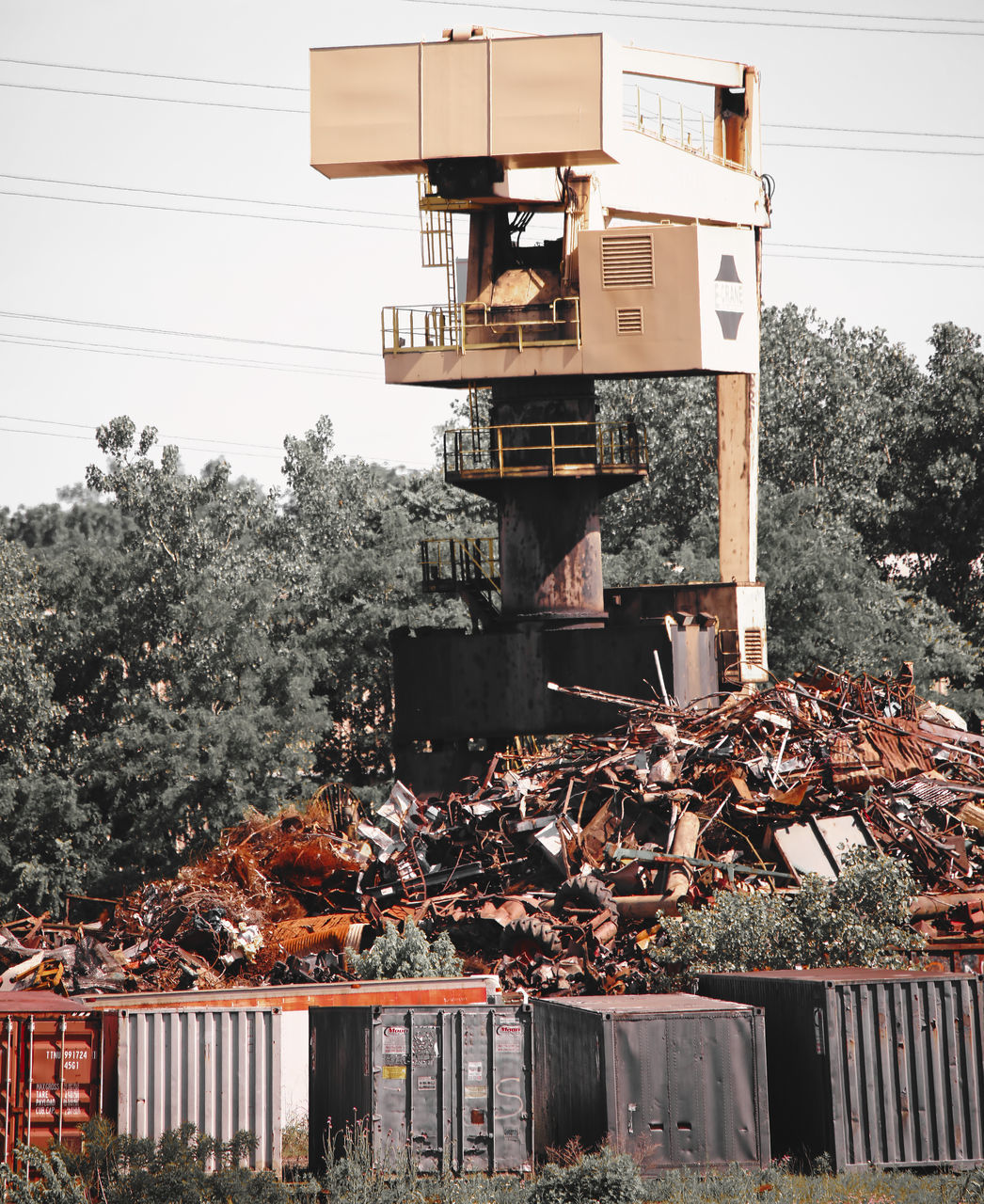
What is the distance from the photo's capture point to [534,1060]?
48.8 ft

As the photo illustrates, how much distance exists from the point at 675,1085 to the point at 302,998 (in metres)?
5.67

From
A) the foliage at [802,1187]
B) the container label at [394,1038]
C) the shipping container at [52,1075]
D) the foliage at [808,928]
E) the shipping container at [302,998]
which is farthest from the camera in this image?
the foliage at [808,928]

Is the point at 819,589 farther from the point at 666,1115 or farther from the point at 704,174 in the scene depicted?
the point at 666,1115

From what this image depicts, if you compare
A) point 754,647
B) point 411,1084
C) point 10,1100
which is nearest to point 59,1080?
point 10,1100

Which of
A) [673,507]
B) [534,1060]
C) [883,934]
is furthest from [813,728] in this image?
[673,507]

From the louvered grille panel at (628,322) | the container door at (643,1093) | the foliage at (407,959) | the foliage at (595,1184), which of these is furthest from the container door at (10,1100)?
the louvered grille panel at (628,322)

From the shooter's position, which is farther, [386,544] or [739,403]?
[386,544]

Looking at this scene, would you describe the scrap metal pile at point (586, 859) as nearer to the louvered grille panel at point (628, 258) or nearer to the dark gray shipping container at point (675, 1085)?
the dark gray shipping container at point (675, 1085)

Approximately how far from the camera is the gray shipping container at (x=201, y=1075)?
548 inches

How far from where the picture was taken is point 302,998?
669 inches

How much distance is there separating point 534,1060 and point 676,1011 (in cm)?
242

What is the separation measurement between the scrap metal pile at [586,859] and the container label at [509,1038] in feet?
15.8

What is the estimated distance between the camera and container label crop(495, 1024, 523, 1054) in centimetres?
1381

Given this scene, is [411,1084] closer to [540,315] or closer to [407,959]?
[407,959]
